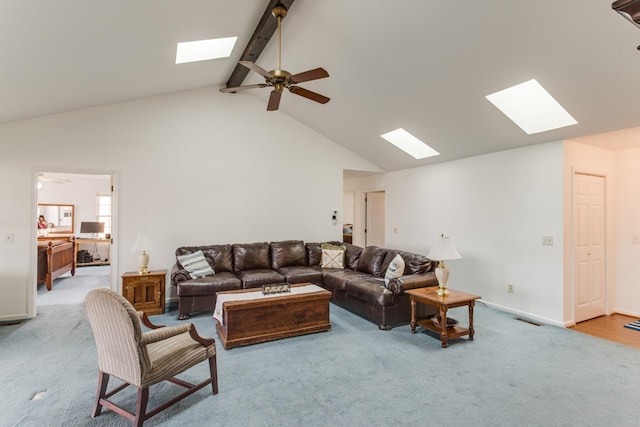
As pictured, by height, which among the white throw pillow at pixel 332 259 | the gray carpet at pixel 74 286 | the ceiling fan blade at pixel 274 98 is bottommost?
the gray carpet at pixel 74 286

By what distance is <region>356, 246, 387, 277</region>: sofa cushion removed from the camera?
4.87 meters

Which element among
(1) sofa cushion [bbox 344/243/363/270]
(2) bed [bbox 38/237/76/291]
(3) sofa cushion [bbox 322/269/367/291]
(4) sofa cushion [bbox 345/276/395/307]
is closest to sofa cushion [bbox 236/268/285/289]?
(3) sofa cushion [bbox 322/269/367/291]

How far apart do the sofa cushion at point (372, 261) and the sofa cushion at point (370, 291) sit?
0.25 metres

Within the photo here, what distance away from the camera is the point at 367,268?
505 centimetres

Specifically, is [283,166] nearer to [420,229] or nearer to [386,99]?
[386,99]

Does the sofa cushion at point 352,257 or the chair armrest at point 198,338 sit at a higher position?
the sofa cushion at point 352,257

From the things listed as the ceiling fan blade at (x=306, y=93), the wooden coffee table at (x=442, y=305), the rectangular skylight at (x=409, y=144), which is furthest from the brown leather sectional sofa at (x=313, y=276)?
the ceiling fan blade at (x=306, y=93)

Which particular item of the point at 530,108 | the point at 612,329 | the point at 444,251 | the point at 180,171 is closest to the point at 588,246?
the point at 612,329

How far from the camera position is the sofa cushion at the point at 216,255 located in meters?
4.89

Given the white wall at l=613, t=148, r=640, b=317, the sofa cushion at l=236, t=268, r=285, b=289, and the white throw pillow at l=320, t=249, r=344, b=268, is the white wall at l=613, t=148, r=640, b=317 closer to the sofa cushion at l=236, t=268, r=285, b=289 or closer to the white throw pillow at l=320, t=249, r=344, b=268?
the white throw pillow at l=320, t=249, r=344, b=268

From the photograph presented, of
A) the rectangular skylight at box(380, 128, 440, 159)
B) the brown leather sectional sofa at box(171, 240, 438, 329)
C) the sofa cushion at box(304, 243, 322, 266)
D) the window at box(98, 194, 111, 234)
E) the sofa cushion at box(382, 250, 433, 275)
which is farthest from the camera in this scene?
the window at box(98, 194, 111, 234)

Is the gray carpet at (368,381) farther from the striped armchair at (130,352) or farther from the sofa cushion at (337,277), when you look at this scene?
the sofa cushion at (337,277)

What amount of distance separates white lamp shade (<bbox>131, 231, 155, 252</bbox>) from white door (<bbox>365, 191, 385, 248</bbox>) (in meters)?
5.04

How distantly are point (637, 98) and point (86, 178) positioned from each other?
10878 mm
